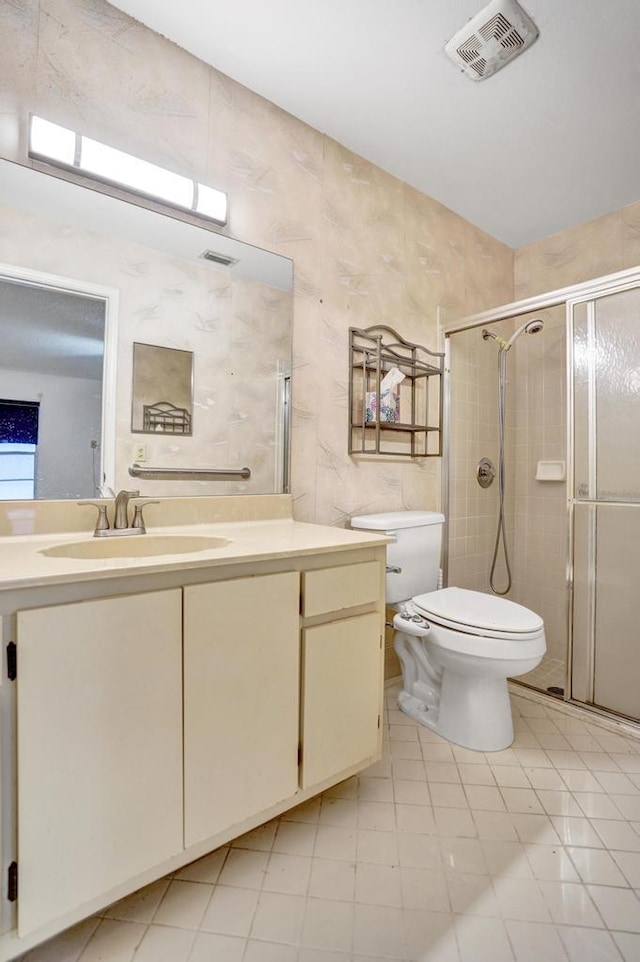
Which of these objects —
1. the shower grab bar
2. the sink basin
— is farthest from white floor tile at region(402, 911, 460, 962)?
the shower grab bar

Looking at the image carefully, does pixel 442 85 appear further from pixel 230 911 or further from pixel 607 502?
pixel 230 911

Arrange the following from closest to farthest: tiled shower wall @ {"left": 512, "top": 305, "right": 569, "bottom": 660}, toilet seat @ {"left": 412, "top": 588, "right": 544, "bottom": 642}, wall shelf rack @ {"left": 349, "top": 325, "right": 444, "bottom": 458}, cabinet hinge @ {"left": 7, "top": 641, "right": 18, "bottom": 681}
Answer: cabinet hinge @ {"left": 7, "top": 641, "right": 18, "bottom": 681} < toilet seat @ {"left": 412, "top": 588, "right": 544, "bottom": 642} < wall shelf rack @ {"left": 349, "top": 325, "right": 444, "bottom": 458} < tiled shower wall @ {"left": 512, "top": 305, "right": 569, "bottom": 660}

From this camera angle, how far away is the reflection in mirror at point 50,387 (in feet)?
4.06

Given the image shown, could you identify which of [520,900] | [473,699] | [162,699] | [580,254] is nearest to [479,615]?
[473,699]

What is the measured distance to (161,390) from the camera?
1476 millimetres

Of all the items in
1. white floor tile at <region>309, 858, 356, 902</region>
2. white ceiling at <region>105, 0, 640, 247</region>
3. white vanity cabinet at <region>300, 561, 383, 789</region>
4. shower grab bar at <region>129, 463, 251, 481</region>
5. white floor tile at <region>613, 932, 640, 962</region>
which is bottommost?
white floor tile at <region>309, 858, 356, 902</region>

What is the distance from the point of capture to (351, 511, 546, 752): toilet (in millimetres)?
1513

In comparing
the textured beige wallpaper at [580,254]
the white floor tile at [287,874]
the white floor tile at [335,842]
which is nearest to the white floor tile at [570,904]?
the white floor tile at [335,842]

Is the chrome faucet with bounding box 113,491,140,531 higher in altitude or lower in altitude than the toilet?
higher

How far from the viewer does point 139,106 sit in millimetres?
1437

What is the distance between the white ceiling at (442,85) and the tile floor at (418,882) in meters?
2.38

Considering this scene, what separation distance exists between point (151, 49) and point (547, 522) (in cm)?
269

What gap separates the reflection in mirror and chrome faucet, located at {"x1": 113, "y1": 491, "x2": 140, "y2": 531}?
8cm

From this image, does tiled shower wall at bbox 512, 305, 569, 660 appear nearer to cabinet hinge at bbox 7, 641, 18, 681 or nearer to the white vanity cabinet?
the white vanity cabinet
